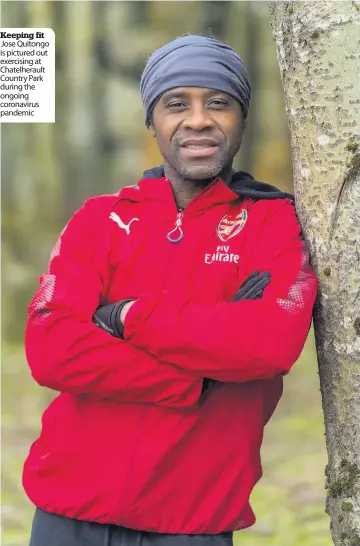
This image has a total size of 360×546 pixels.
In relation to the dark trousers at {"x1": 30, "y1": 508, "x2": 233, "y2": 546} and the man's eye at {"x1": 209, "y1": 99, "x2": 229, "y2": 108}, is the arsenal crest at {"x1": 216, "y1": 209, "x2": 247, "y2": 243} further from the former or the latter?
the dark trousers at {"x1": 30, "y1": 508, "x2": 233, "y2": 546}

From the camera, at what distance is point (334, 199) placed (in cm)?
232

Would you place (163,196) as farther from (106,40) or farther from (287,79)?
(106,40)

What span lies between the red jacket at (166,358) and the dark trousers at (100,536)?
0.03 meters

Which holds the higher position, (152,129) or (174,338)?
(152,129)

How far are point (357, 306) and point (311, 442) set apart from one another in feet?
17.5

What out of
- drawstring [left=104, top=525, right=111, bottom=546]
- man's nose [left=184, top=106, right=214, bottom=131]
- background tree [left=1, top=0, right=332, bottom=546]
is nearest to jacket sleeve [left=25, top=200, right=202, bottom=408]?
drawstring [left=104, top=525, right=111, bottom=546]

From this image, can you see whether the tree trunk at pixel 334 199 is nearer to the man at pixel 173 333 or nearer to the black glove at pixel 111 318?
the man at pixel 173 333

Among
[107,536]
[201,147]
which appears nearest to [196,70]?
[201,147]

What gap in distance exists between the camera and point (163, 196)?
2492 mm

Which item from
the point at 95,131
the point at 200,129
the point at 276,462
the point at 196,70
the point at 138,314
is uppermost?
the point at 95,131
